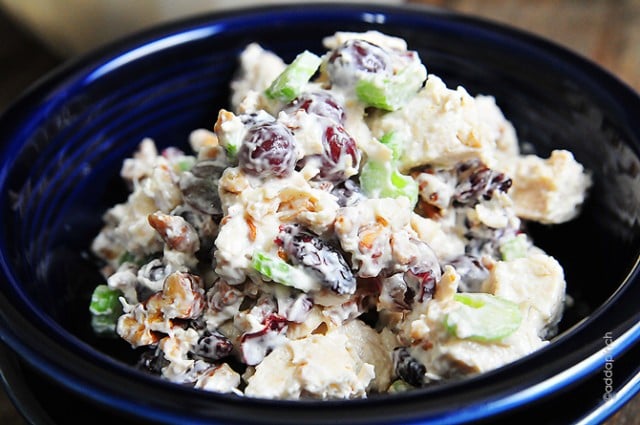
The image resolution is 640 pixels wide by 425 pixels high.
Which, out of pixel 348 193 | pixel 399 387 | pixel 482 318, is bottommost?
pixel 399 387

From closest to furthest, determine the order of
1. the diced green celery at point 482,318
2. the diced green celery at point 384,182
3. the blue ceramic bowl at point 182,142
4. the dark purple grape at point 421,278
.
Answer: the blue ceramic bowl at point 182,142
the diced green celery at point 482,318
the dark purple grape at point 421,278
the diced green celery at point 384,182

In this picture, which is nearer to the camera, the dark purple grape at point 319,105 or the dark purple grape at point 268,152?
the dark purple grape at point 268,152

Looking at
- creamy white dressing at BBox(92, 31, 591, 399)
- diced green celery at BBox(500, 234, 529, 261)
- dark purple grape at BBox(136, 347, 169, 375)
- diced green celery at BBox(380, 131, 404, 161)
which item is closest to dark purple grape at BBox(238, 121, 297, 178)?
creamy white dressing at BBox(92, 31, 591, 399)

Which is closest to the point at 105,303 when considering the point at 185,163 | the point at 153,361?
the point at 153,361

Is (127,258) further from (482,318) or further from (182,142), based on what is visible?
(482,318)

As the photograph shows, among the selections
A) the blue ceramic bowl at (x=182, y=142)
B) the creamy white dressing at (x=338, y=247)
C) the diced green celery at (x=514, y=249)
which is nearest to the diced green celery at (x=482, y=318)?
the creamy white dressing at (x=338, y=247)

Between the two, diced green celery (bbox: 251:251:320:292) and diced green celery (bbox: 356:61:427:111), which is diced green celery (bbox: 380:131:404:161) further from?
diced green celery (bbox: 251:251:320:292)

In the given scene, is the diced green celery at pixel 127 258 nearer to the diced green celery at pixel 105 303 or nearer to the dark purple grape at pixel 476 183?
the diced green celery at pixel 105 303
